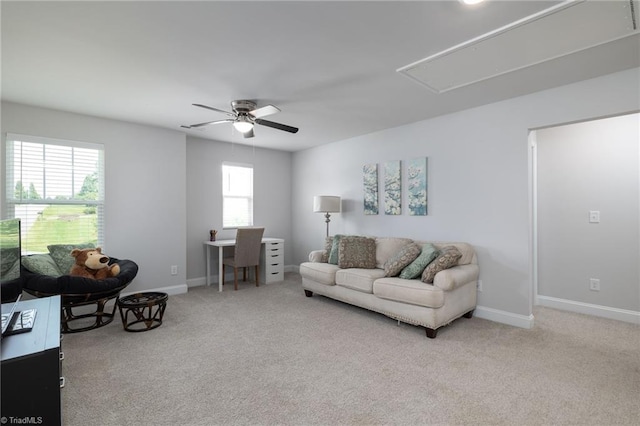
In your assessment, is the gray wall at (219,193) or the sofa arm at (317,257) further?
the gray wall at (219,193)

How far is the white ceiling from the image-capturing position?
1950 mm

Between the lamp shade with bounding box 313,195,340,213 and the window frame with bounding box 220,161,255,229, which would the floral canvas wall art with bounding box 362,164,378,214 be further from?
the window frame with bounding box 220,161,255,229

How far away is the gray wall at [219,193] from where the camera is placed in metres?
5.23


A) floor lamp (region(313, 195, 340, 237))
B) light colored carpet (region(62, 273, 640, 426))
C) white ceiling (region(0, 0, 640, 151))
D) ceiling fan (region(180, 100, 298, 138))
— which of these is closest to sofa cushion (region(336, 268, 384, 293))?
light colored carpet (region(62, 273, 640, 426))

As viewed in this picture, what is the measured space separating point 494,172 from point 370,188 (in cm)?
179

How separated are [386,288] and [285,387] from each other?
1.56m

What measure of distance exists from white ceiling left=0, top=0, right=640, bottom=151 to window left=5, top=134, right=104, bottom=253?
514 millimetres

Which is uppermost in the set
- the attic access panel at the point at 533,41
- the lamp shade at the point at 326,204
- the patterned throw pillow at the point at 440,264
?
the attic access panel at the point at 533,41

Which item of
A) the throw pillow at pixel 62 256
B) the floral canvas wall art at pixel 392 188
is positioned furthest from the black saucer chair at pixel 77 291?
the floral canvas wall art at pixel 392 188

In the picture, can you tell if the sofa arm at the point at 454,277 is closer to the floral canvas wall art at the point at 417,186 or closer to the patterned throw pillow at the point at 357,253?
the floral canvas wall art at the point at 417,186

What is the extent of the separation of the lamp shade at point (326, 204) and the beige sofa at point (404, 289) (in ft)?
3.21

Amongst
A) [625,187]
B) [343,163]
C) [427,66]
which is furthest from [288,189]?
[625,187]

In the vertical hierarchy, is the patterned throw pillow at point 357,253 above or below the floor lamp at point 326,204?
below

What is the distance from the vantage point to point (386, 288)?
3.34 metres
